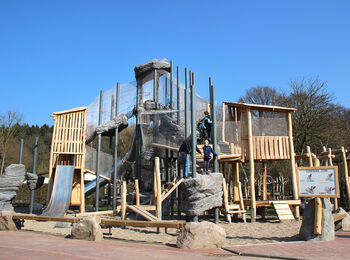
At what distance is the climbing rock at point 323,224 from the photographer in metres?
6.99

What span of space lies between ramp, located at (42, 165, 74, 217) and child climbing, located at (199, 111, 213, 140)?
214 inches

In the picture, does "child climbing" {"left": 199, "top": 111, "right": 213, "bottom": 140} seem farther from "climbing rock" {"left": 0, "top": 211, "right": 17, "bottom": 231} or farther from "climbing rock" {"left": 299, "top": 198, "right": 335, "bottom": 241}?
"climbing rock" {"left": 0, "top": 211, "right": 17, "bottom": 231}

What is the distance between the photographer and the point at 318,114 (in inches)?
865

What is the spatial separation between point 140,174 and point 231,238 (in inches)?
325

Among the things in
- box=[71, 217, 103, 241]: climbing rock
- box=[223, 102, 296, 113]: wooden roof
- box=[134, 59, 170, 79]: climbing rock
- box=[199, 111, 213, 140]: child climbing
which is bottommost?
box=[71, 217, 103, 241]: climbing rock

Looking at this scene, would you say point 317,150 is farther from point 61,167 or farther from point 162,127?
point 61,167

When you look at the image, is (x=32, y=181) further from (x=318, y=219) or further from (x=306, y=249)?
(x=306, y=249)

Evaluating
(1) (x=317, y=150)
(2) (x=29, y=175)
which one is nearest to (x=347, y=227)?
(2) (x=29, y=175)

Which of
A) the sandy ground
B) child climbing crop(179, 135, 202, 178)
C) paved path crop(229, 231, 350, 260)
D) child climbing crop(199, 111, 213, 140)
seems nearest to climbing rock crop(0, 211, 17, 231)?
the sandy ground

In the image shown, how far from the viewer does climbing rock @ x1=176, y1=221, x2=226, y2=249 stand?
639 cm

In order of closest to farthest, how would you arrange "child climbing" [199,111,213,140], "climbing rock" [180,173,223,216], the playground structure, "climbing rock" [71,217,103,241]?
1. "climbing rock" [71,217,103,241]
2. "climbing rock" [180,173,223,216]
3. "child climbing" [199,111,213,140]
4. the playground structure

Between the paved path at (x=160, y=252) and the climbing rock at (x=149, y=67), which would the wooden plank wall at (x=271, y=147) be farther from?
the climbing rock at (x=149, y=67)

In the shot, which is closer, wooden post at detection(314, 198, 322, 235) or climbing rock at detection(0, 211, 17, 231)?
wooden post at detection(314, 198, 322, 235)

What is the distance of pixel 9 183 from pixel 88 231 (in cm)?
683
